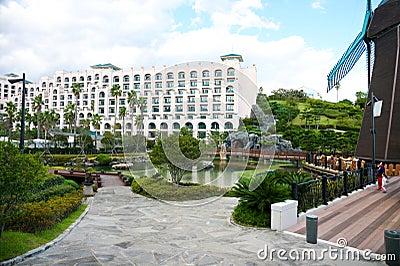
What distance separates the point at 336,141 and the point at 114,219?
116 ft

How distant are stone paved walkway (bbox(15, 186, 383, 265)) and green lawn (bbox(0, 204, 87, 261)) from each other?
29cm

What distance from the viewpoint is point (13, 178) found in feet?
19.1

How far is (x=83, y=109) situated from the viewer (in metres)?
77.6

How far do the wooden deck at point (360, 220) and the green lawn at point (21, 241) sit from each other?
18.9 feet

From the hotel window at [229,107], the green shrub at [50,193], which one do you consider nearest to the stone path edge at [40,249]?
the green shrub at [50,193]

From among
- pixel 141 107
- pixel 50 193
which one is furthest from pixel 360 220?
pixel 50 193

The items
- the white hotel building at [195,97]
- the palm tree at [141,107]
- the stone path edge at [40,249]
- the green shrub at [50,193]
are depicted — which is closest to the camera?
the stone path edge at [40,249]

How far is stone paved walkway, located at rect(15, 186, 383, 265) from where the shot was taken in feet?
19.2

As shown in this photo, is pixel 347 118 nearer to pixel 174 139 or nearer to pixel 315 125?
pixel 315 125

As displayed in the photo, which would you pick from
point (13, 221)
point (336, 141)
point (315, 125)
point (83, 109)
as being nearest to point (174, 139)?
point (13, 221)

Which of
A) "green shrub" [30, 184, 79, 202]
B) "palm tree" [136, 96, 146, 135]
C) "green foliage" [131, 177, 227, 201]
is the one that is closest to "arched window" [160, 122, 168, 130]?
"palm tree" [136, 96, 146, 135]

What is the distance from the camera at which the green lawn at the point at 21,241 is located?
A: 19.4 ft
